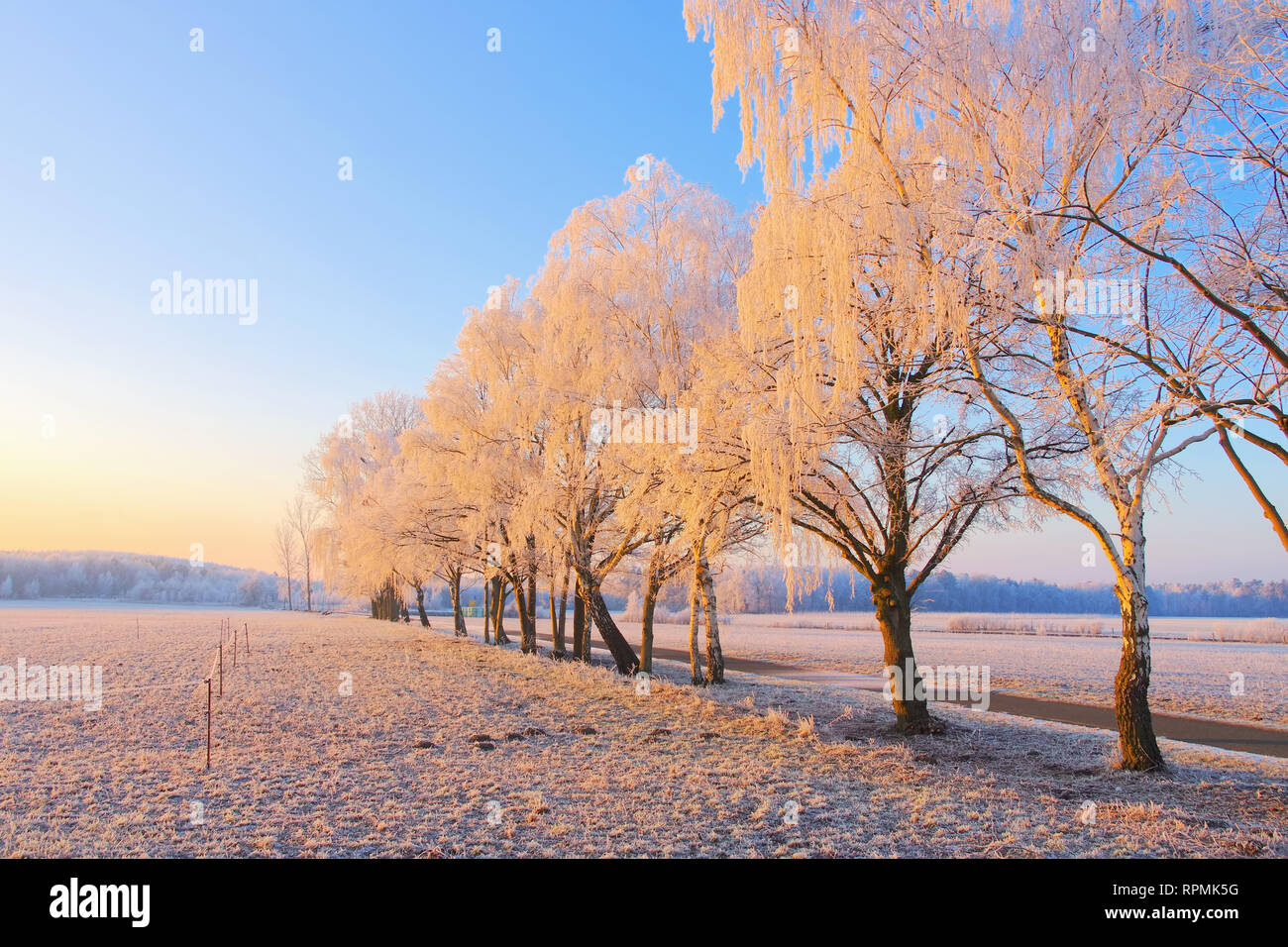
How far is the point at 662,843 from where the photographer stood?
5641mm

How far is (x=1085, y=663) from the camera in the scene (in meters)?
28.0

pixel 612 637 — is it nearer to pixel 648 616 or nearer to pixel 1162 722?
pixel 648 616

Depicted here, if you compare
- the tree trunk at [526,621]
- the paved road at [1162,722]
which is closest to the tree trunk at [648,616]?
the paved road at [1162,722]

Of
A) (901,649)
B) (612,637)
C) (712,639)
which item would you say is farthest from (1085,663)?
(901,649)

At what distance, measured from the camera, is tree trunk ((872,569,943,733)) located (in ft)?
34.9

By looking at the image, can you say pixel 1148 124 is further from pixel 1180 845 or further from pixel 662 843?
pixel 662 843

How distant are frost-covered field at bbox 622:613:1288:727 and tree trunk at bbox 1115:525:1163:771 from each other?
9.75 meters

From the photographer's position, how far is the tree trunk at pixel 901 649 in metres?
10.6
